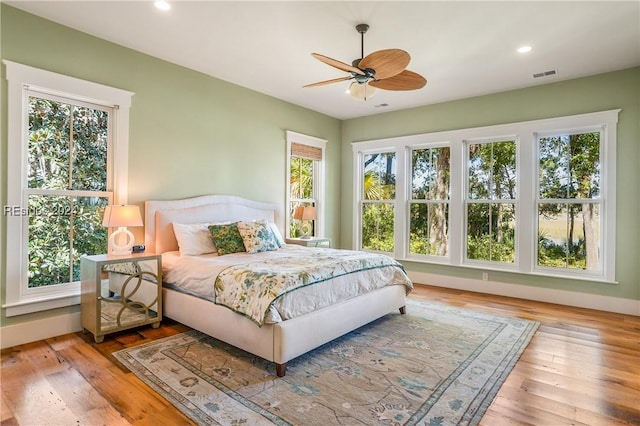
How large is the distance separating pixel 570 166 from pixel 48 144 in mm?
5813

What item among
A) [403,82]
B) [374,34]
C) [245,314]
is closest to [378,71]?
[403,82]

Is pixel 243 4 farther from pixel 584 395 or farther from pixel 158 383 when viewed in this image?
pixel 584 395

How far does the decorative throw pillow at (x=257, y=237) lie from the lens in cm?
Answer: 389

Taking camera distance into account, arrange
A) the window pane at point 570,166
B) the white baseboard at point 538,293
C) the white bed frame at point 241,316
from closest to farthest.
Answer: the white bed frame at point 241,316, the white baseboard at point 538,293, the window pane at point 570,166

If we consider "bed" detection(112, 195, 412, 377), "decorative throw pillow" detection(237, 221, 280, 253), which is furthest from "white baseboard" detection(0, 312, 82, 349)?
"decorative throw pillow" detection(237, 221, 280, 253)

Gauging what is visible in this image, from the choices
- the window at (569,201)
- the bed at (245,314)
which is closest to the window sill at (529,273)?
the window at (569,201)

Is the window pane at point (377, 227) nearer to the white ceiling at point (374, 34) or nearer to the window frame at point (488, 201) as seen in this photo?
the window frame at point (488, 201)

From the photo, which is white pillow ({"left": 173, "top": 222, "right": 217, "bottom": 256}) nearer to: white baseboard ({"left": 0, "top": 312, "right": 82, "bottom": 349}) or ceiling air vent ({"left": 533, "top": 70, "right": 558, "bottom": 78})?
white baseboard ({"left": 0, "top": 312, "right": 82, "bottom": 349})

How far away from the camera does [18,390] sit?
2.20m

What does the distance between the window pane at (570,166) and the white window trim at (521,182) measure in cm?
10

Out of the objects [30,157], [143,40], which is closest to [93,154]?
[30,157]

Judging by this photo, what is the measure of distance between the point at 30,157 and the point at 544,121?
5682mm

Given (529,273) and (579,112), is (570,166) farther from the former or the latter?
(529,273)

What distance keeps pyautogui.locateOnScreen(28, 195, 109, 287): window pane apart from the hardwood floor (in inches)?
23.9
